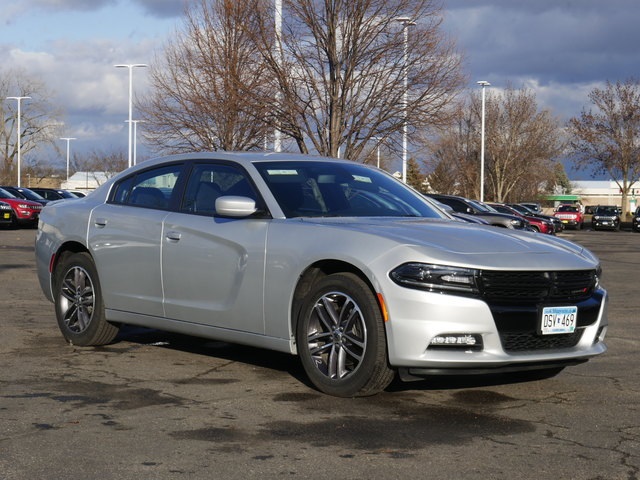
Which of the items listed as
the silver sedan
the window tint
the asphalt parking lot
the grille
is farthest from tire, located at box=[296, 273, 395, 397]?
the window tint

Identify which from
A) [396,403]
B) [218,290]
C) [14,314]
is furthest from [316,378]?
[14,314]

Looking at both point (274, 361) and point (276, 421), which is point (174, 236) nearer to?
point (274, 361)

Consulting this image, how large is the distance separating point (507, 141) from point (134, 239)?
68.3 metres

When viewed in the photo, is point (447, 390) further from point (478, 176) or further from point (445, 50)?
point (478, 176)

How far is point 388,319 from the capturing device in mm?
6000

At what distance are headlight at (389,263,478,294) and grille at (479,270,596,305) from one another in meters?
0.07

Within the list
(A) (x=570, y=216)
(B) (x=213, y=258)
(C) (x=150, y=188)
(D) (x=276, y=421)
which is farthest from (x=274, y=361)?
(A) (x=570, y=216)

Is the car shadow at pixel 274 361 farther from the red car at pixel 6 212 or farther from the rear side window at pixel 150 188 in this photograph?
the red car at pixel 6 212

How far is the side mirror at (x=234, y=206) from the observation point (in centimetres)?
679

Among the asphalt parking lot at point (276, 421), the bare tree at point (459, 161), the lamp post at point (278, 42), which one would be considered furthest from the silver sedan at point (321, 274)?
the bare tree at point (459, 161)

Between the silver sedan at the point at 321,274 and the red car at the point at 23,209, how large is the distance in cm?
3123

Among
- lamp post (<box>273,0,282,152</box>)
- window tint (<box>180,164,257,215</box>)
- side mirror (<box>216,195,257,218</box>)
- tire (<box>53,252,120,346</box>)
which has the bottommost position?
tire (<box>53,252,120,346</box>)

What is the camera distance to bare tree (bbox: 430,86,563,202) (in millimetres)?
73875

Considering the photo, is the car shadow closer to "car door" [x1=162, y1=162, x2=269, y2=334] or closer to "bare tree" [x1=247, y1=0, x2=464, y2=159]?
"car door" [x1=162, y1=162, x2=269, y2=334]
